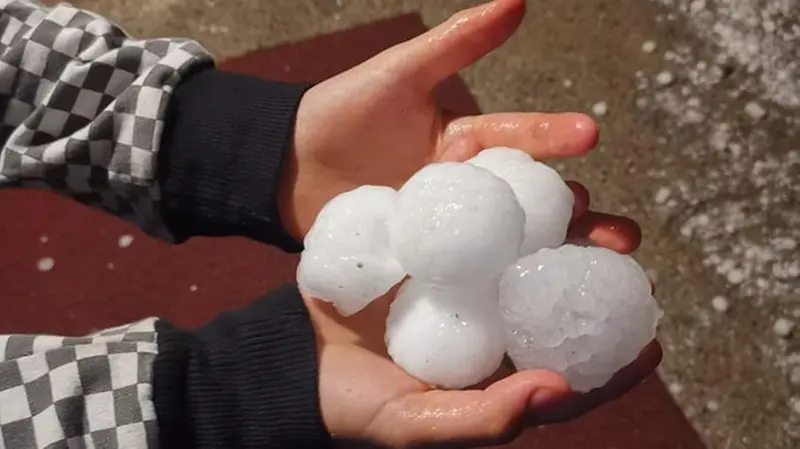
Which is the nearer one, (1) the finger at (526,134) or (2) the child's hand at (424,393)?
(2) the child's hand at (424,393)

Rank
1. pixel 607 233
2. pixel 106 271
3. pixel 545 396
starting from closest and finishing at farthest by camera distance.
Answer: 1. pixel 545 396
2. pixel 607 233
3. pixel 106 271

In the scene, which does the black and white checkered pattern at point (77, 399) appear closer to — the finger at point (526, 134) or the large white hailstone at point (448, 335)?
the large white hailstone at point (448, 335)

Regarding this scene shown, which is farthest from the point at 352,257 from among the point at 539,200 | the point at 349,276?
the point at 539,200

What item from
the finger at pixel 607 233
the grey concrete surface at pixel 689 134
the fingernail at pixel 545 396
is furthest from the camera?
the grey concrete surface at pixel 689 134

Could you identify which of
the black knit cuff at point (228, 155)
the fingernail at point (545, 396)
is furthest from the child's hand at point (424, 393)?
the black knit cuff at point (228, 155)

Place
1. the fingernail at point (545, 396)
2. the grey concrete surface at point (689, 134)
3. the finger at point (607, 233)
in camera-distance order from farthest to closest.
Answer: the grey concrete surface at point (689, 134)
the finger at point (607, 233)
the fingernail at point (545, 396)

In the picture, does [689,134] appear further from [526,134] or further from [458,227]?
[458,227]

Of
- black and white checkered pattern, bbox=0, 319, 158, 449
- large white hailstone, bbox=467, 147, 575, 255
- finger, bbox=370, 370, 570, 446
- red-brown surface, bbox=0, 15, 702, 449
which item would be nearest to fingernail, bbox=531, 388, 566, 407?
finger, bbox=370, 370, 570, 446
